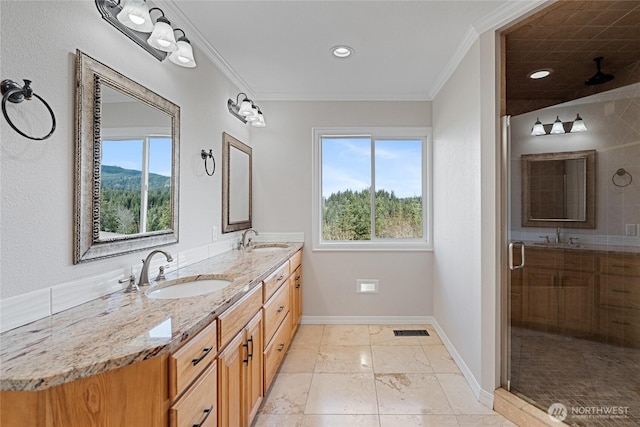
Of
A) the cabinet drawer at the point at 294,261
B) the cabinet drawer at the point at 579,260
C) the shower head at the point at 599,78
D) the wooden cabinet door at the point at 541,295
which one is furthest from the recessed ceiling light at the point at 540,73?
the cabinet drawer at the point at 294,261

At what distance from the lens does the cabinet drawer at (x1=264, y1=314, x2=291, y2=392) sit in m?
1.97

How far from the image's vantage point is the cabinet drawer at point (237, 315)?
4.32 feet

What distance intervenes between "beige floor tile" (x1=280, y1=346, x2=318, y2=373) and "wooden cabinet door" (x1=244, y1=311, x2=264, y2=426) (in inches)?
23.6

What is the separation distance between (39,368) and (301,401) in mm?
1672

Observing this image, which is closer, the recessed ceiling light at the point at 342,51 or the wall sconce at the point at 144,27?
the wall sconce at the point at 144,27

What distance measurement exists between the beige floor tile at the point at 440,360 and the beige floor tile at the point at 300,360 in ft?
3.30

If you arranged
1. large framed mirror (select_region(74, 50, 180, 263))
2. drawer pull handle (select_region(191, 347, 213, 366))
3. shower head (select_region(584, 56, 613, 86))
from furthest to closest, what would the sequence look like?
shower head (select_region(584, 56, 613, 86)) → large framed mirror (select_region(74, 50, 180, 263)) → drawer pull handle (select_region(191, 347, 213, 366))

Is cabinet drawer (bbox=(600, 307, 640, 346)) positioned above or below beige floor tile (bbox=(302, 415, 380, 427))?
above

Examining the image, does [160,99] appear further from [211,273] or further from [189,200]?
[211,273]

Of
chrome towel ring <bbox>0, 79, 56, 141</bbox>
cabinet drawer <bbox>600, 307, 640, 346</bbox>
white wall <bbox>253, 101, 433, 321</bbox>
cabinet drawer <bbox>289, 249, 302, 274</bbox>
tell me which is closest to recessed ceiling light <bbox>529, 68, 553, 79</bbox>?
white wall <bbox>253, 101, 433, 321</bbox>

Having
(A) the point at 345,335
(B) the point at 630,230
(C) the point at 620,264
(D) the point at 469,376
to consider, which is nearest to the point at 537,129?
(B) the point at 630,230

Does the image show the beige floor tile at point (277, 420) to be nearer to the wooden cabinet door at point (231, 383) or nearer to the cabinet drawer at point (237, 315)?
the wooden cabinet door at point (231, 383)

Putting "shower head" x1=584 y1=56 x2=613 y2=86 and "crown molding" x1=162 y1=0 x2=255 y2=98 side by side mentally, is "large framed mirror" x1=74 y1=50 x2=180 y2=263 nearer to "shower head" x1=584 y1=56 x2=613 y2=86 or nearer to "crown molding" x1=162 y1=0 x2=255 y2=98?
"crown molding" x1=162 y1=0 x2=255 y2=98

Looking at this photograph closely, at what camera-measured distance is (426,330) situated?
3.20 meters
